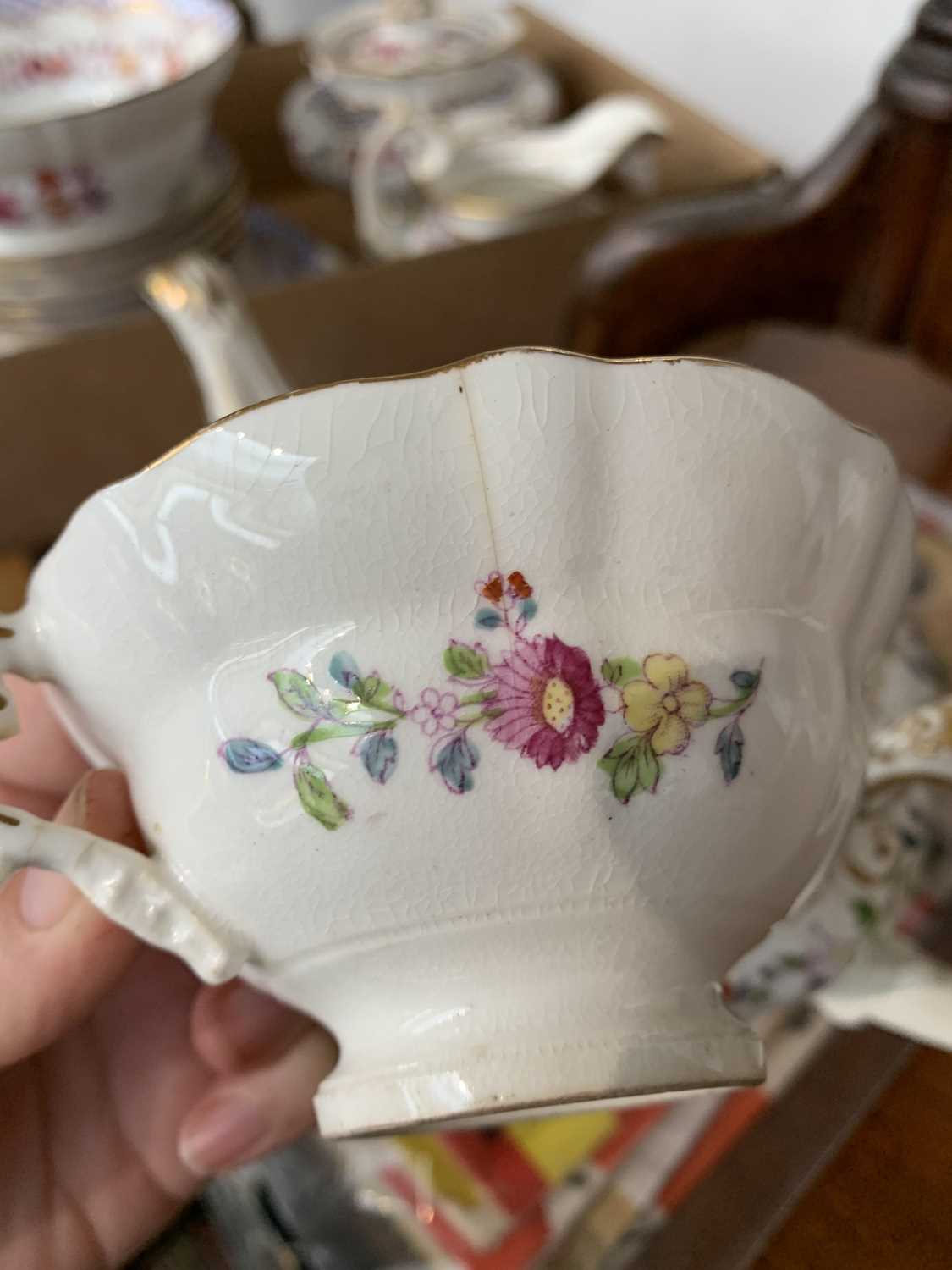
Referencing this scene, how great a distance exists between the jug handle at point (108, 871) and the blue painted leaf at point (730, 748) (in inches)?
5.8

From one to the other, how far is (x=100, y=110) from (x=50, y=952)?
51 cm

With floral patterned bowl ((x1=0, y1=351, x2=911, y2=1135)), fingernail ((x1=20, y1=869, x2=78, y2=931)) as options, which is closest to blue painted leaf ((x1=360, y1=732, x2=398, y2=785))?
floral patterned bowl ((x1=0, y1=351, x2=911, y2=1135))

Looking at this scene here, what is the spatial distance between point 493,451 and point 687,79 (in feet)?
2.97

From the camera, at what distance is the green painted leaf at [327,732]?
0.27 metres

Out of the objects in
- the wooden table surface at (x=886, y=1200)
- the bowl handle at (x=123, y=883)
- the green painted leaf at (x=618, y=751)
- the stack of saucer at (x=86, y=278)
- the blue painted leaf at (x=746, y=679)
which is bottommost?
the wooden table surface at (x=886, y=1200)

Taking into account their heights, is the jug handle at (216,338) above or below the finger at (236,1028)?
above

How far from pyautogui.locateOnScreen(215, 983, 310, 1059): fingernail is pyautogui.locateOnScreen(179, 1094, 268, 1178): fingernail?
0.03 meters

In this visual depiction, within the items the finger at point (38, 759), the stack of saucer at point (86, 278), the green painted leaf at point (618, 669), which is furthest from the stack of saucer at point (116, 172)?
the green painted leaf at point (618, 669)

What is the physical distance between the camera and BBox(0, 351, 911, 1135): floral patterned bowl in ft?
0.85

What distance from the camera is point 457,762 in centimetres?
27

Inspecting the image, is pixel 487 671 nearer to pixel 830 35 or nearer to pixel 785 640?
pixel 785 640

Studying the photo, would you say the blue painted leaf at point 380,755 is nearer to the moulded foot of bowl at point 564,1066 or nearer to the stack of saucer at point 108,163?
the moulded foot of bowl at point 564,1066

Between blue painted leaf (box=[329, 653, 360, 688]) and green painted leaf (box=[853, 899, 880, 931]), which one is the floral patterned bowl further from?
green painted leaf (box=[853, 899, 880, 931])

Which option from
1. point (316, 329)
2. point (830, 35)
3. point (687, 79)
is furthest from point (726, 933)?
point (687, 79)
